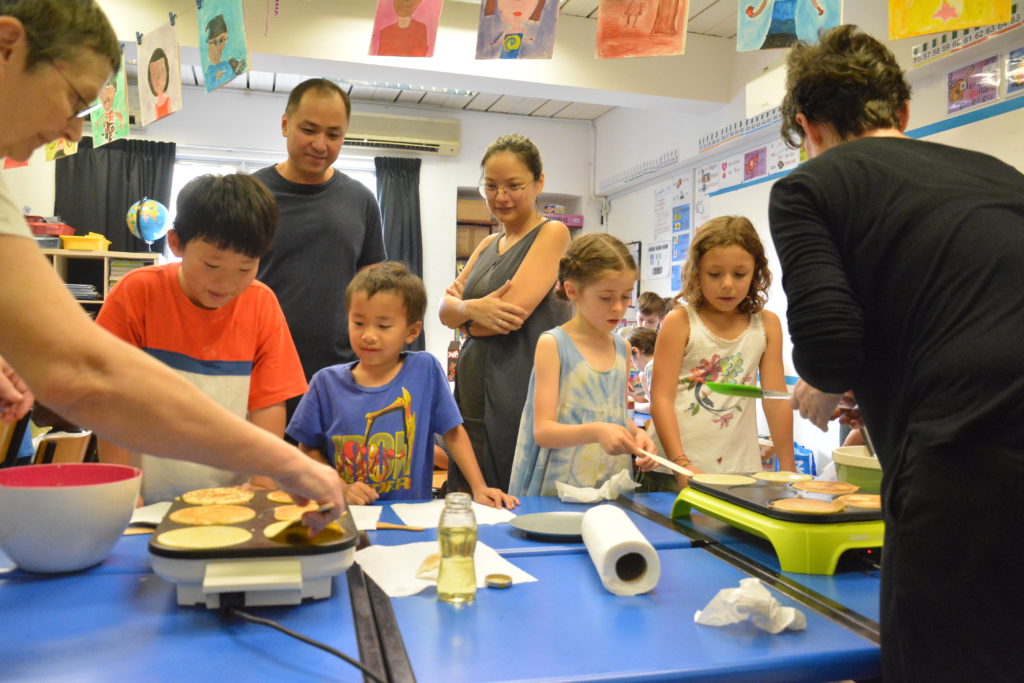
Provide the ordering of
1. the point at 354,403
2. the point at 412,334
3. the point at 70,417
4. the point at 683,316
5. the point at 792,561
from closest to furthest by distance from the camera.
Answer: the point at 70,417
the point at 792,561
the point at 354,403
the point at 412,334
the point at 683,316

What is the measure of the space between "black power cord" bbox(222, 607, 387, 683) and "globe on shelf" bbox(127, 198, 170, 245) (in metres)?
→ 5.53

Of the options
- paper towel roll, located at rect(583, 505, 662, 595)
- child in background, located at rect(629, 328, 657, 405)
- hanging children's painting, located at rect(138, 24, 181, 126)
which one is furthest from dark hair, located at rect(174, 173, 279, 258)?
child in background, located at rect(629, 328, 657, 405)

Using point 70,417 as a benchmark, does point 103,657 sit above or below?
below

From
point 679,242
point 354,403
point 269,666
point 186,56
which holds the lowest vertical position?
point 269,666

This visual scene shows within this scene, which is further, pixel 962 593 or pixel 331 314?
pixel 331 314

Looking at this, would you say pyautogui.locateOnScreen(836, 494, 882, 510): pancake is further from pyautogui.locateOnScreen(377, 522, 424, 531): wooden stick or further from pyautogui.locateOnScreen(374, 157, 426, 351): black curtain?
pyautogui.locateOnScreen(374, 157, 426, 351): black curtain

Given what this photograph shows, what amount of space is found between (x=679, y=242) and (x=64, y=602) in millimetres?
5309

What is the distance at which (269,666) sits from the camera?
74 centimetres

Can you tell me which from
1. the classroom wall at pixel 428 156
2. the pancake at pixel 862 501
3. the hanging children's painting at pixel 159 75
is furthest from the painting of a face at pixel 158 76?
the classroom wall at pixel 428 156

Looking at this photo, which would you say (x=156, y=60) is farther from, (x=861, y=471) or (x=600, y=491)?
→ (x=861, y=471)

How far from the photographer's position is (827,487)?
131cm

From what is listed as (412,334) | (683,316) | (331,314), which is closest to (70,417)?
(412,334)

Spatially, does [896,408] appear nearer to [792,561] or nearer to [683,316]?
[792,561]

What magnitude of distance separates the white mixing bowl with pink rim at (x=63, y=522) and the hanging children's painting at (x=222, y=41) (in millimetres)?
1881
